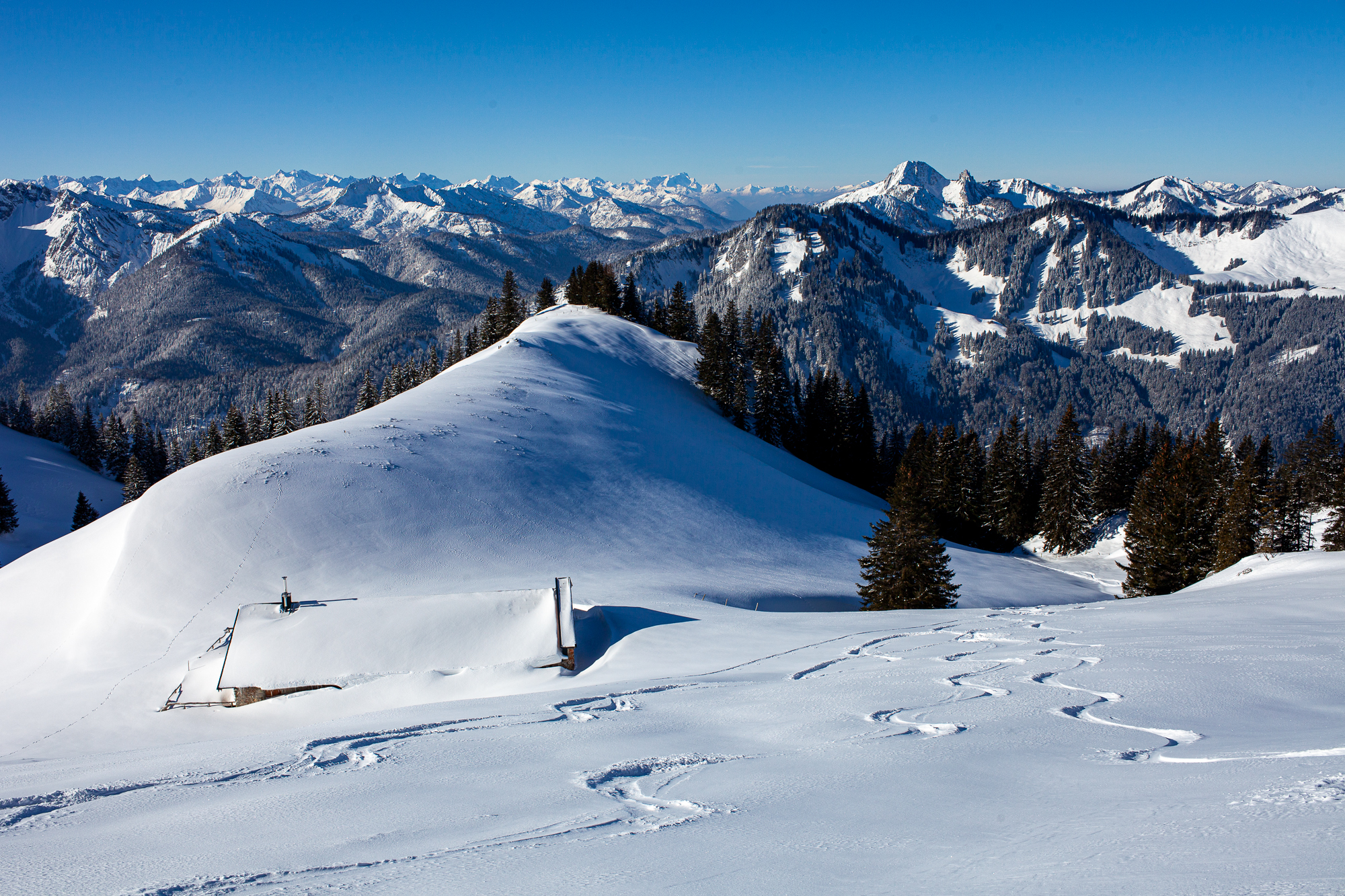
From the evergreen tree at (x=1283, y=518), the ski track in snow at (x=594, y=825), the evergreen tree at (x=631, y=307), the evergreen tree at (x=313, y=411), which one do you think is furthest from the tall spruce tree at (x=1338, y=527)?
the evergreen tree at (x=313, y=411)

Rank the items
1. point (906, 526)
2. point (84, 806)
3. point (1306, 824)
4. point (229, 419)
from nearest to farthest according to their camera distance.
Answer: point (1306, 824) < point (84, 806) < point (906, 526) < point (229, 419)

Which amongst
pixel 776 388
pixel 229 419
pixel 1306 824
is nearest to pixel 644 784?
pixel 1306 824

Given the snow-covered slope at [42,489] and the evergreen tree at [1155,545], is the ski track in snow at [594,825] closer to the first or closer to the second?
the evergreen tree at [1155,545]

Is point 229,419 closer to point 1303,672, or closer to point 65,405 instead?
point 65,405

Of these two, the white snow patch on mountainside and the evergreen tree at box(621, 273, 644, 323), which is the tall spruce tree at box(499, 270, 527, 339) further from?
the white snow patch on mountainside

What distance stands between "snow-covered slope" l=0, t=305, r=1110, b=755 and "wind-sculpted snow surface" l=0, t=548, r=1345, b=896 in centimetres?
691

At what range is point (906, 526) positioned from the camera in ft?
90.2

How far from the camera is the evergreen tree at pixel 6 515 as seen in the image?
6116 cm

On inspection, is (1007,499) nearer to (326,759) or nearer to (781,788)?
(781,788)

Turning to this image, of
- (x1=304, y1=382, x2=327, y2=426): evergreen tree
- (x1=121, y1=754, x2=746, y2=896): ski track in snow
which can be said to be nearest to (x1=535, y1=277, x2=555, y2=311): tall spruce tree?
(x1=304, y1=382, x2=327, y2=426): evergreen tree

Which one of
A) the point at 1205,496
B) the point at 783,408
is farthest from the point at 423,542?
the point at 783,408

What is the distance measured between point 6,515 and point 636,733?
264 feet

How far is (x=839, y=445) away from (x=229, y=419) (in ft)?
190

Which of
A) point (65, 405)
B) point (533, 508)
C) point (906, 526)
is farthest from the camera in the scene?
point (65, 405)
